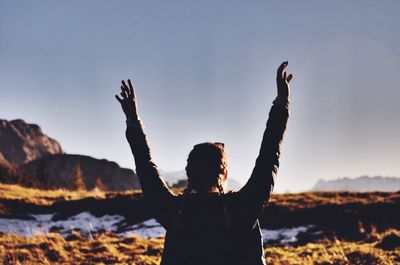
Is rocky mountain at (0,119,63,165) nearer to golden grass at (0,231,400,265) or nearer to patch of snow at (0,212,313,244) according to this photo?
patch of snow at (0,212,313,244)

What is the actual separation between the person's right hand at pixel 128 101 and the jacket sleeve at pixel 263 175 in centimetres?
99

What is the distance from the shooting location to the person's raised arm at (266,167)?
2.29 meters

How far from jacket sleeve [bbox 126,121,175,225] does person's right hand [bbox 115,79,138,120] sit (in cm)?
10

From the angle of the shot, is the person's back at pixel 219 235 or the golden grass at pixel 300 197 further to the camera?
the golden grass at pixel 300 197

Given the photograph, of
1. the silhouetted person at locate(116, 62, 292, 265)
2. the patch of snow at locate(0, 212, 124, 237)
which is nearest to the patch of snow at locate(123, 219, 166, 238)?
the patch of snow at locate(0, 212, 124, 237)

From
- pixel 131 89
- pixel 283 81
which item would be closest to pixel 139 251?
pixel 131 89

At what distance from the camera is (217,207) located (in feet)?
7.73

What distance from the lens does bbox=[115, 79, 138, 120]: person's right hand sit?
2.84 meters

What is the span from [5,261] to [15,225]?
982 centimetres

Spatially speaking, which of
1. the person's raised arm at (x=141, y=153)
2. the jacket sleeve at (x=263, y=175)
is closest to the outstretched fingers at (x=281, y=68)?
the jacket sleeve at (x=263, y=175)

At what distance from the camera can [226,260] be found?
2.34 meters

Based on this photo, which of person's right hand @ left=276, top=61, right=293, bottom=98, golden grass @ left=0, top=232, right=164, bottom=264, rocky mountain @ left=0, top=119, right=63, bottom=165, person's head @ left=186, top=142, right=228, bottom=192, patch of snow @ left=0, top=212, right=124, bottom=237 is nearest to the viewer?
person's head @ left=186, top=142, right=228, bottom=192

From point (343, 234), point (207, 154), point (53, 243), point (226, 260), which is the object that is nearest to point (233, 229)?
point (226, 260)

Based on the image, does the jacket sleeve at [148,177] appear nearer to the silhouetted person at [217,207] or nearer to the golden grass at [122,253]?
the silhouetted person at [217,207]
